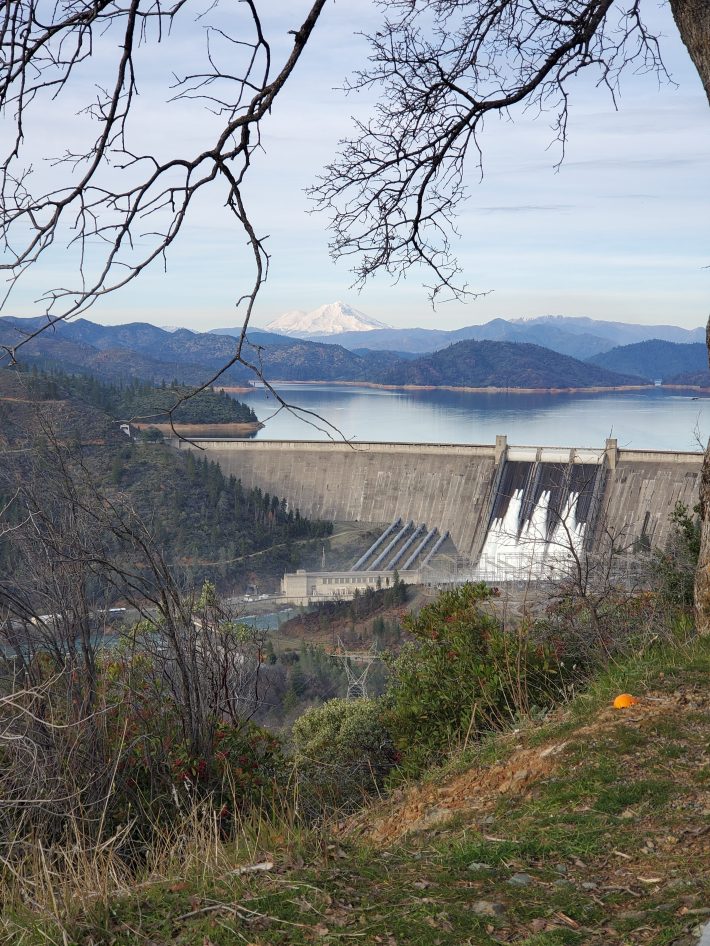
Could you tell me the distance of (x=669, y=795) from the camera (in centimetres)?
329

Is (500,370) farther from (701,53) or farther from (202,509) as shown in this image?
(701,53)

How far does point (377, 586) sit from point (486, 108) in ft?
119

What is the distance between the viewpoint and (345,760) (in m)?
6.85

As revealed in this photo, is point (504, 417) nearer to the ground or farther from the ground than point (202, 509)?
farther from the ground

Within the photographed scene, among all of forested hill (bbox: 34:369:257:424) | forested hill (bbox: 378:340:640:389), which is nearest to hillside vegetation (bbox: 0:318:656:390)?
forested hill (bbox: 378:340:640:389)

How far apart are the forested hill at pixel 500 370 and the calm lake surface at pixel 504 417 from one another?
780cm

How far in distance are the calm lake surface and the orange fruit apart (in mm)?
43362

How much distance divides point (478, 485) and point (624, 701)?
117 feet

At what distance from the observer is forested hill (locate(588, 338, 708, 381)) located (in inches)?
6693

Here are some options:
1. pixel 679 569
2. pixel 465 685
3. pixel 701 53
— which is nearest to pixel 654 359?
pixel 679 569

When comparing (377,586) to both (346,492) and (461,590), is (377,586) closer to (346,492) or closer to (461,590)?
(346,492)

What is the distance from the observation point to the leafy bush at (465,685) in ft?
16.9

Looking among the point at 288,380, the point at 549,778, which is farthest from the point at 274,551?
the point at 288,380

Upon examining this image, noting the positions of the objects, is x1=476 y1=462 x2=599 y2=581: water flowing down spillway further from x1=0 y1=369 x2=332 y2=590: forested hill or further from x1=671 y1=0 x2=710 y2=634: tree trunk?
x1=671 y1=0 x2=710 y2=634: tree trunk
